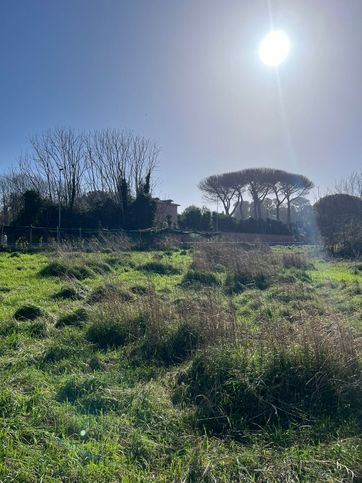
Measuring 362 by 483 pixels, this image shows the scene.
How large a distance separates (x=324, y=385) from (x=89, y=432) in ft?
7.12

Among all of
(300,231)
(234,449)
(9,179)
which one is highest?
(9,179)

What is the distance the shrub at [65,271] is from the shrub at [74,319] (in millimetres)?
4932

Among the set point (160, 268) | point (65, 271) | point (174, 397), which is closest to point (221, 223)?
point (160, 268)

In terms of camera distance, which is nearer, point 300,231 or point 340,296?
point 340,296

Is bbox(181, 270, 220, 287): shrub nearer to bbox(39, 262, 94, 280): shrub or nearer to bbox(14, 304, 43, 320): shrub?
bbox(39, 262, 94, 280): shrub

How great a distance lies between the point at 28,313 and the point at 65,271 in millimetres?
5058

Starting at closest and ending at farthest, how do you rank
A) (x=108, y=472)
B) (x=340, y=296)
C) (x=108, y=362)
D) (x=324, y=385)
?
(x=108, y=472) < (x=324, y=385) < (x=108, y=362) < (x=340, y=296)

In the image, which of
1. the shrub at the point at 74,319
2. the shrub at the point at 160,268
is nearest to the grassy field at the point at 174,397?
the shrub at the point at 74,319

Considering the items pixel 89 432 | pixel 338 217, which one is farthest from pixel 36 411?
pixel 338 217

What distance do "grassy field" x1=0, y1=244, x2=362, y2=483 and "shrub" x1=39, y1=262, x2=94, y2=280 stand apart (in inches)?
191

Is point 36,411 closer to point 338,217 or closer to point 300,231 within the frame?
point 338,217

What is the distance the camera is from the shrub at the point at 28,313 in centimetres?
616

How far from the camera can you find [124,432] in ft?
9.46

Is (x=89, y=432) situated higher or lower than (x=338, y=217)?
lower
